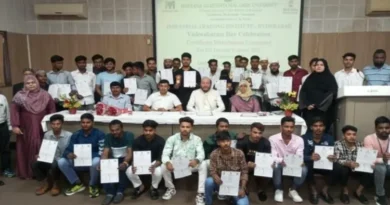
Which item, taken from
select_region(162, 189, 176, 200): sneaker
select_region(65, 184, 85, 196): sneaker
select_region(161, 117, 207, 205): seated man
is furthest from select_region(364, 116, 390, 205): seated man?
select_region(65, 184, 85, 196): sneaker

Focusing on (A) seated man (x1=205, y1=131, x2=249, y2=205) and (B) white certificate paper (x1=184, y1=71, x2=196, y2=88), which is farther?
(B) white certificate paper (x1=184, y1=71, x2=196, y2=88)

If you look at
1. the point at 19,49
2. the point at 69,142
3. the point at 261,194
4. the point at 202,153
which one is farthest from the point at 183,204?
the point at 19,49

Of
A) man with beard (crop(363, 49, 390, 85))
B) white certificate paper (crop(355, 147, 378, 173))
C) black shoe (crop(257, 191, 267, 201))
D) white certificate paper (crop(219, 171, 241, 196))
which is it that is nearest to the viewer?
white certificate paper (crop(219, 171, 241, 196))

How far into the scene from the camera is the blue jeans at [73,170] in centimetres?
360

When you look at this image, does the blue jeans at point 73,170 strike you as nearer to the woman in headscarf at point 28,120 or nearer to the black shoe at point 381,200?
the woman in headscarf at point 28,120

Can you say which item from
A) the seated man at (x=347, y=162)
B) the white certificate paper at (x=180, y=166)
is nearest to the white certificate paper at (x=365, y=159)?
the seated man at (x=347, y=162)

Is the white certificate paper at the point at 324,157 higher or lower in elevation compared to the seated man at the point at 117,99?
lower

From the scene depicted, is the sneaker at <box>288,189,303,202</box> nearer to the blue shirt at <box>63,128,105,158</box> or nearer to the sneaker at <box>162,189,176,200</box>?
the sneaker at <box>162,189,176,200</box>

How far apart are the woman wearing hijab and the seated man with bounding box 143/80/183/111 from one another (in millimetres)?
1627

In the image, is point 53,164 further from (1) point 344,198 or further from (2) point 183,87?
(1) point 344,198

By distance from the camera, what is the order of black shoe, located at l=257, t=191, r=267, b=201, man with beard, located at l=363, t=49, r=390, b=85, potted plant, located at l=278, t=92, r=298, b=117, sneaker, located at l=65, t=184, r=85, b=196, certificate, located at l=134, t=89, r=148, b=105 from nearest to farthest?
black shoe, located at l=257, t=191, r=267, b=201 → sneaker, located at l=65, t=184, r=85, b=196 → potted plant, located at l=278, t=92, r=298, b=117 → man with beard, located at l=363, t=49, r=390, b=85 → certificate, located at l=134, t=89, r=148, b=105

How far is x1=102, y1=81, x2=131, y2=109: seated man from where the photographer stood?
4.36 m

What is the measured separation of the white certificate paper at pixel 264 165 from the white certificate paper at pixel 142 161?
110 cm

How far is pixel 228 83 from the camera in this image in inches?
193
